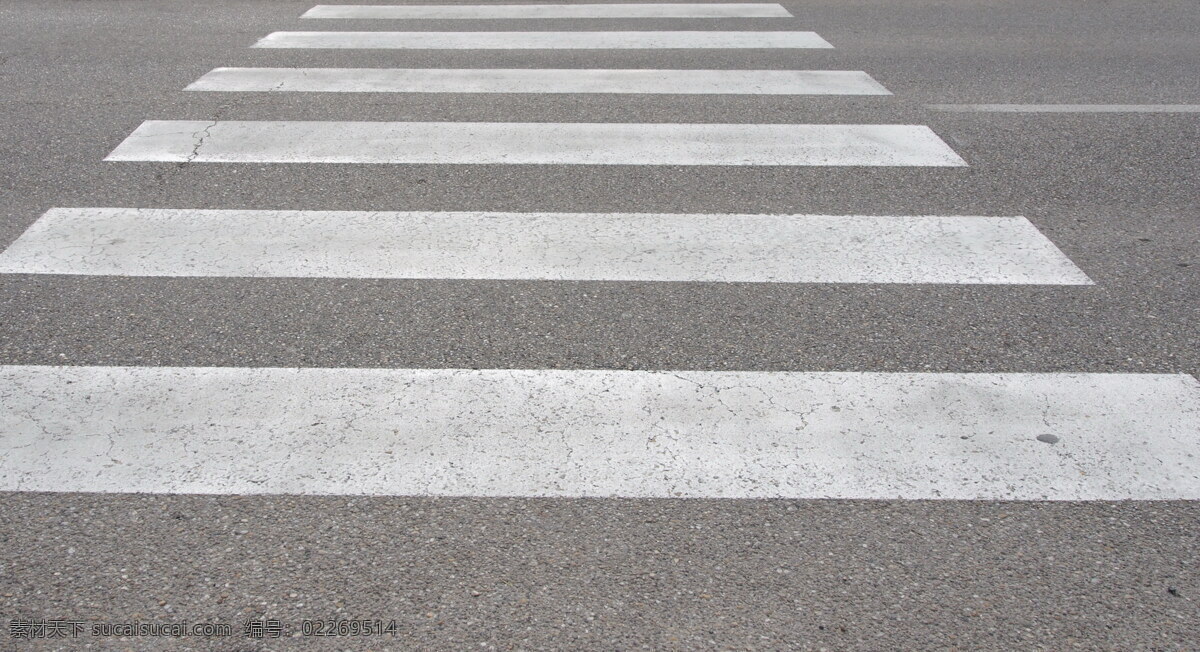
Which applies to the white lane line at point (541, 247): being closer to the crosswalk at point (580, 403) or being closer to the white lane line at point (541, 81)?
the crosswalk at point (580, 403)

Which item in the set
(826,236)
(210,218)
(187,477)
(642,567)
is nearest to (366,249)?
(210,218)

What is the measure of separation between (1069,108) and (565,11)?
4.88 meters

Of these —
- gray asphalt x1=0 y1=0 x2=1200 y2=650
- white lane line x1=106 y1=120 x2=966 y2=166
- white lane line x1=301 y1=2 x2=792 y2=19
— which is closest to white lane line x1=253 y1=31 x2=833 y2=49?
gray asphalt x1=0 y1=0 x2=1200 y2=650

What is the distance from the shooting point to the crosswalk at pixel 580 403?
323cm

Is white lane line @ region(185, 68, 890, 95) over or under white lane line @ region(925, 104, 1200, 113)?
over

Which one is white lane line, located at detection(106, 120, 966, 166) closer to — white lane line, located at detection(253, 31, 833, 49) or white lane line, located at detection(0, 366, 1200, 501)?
white lane line, located at detection(253, 31, 833, 49)

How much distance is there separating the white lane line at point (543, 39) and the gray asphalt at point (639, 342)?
2.12ft

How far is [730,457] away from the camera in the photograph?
3.34 metres

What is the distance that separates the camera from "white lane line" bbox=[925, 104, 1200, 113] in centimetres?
678

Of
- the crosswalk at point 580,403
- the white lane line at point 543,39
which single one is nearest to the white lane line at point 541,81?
the white lane line at point 543,39

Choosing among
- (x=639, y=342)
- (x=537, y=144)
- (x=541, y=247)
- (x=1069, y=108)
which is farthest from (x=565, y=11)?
(x=639, y=342)

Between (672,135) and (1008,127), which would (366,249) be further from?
(1008,127)

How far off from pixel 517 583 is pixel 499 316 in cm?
158

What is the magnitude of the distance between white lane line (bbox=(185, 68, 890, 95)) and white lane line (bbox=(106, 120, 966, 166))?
840mm
